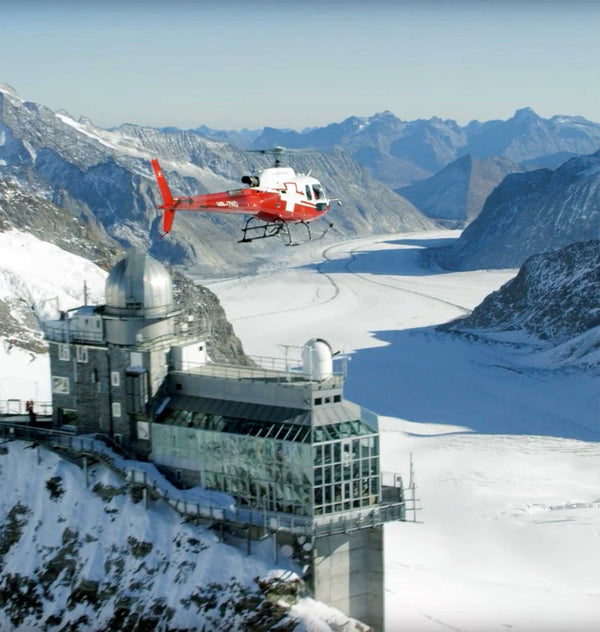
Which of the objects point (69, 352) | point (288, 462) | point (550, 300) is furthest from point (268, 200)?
point (550, 300)

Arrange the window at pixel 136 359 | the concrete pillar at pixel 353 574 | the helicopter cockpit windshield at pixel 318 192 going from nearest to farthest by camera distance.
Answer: the concrete pillar at pixel 353 574, the window at pixel 136 359, the helicopter cockpit windshield at pixel 318 192

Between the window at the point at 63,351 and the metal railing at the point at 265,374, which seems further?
the window at the point at 63,351

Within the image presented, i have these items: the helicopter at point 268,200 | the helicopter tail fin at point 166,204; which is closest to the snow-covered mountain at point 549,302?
the helicopter at point 268,200

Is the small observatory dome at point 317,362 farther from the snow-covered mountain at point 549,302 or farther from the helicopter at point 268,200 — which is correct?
the snow-covered mountain at point 549,302

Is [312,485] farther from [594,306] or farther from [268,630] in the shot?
[594,306]

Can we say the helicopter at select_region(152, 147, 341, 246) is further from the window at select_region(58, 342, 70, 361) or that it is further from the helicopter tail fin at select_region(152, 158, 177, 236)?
the window at select_region(58, 342, 70, 361)
